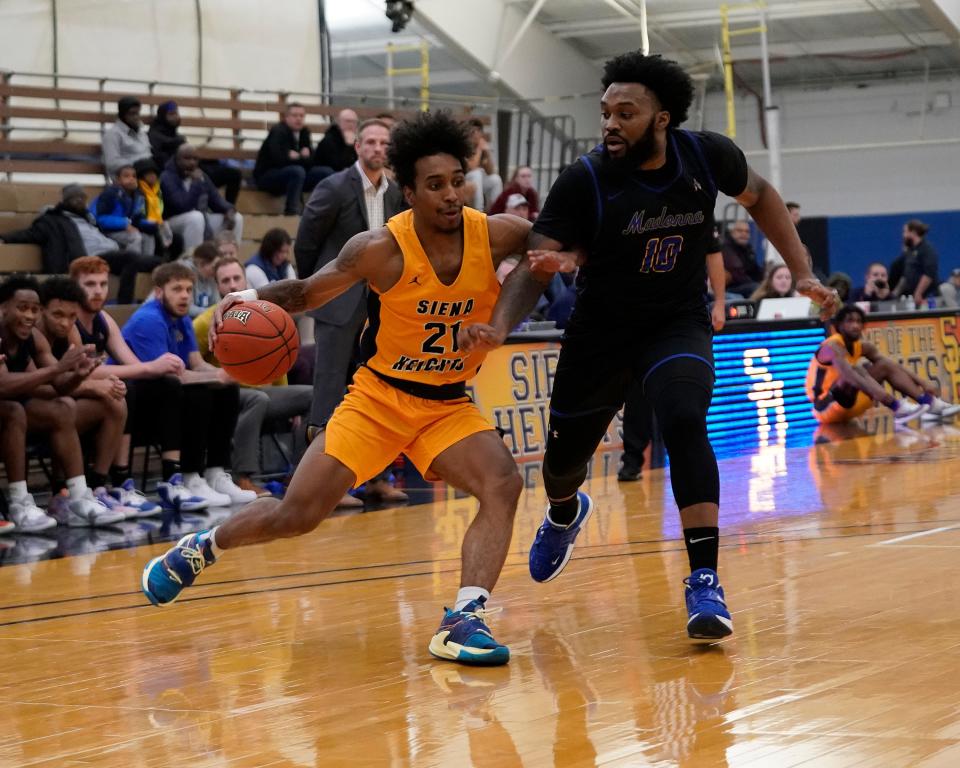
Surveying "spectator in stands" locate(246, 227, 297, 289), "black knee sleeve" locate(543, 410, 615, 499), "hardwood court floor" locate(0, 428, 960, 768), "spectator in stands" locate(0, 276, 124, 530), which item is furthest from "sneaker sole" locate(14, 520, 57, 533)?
"black knee sleeve" locate(543, 410, 615, 499)

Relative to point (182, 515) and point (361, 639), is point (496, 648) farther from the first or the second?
point (182, 515)

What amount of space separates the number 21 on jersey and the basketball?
126 cm

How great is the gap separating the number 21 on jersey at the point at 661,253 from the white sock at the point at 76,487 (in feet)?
15.4

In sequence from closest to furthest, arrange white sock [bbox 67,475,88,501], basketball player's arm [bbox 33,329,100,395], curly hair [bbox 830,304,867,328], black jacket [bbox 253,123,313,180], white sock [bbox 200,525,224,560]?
white sock [bbox 200,525,224,560] < basketball player's arm [bbox 33,329,100,395] < white sock [bbox 67,475,88,501] < curly hair [bbox 830,304,867,328] < black jacket [bbox 253,123,313,180]

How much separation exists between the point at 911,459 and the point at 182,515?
5.03 meters

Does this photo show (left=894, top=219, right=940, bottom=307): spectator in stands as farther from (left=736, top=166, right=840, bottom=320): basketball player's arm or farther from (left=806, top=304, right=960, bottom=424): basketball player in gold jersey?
(left=736, top=166, right=840, bottom=320): basketball player's arm

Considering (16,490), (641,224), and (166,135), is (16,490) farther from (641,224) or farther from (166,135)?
(166,135)

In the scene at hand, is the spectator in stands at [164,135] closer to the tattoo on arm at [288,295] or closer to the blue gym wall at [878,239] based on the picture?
the tattoo on arm at [288,295]

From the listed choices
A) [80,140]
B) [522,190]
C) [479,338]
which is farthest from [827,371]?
[479,338]

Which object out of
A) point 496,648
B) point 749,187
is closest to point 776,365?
point 749,187

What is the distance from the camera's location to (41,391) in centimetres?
846

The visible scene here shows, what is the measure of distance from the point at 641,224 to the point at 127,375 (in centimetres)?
497

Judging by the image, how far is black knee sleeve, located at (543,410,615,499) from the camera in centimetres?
527

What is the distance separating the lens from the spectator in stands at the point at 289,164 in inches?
636
